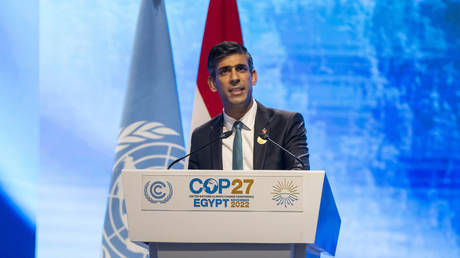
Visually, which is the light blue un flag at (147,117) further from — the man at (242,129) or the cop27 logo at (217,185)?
the cop27 logo at (217,185)

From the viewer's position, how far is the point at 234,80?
7.84 ft

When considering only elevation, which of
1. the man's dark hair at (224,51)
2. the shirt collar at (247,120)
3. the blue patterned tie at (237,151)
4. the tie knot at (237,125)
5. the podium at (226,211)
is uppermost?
the man's dark hair at (224,51)

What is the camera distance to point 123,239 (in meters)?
3.96

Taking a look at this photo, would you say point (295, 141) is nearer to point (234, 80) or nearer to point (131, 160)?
point (234, 80)

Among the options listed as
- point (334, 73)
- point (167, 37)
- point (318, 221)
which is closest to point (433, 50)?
point (334, 73)

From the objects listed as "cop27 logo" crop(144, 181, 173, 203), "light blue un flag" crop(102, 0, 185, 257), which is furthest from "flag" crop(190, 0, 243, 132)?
"cop27 logo" crop(144, 181, 173, 203)

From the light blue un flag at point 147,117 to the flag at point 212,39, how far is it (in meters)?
0.20

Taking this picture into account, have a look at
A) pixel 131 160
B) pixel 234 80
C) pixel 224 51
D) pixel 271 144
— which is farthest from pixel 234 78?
pixel 131 160

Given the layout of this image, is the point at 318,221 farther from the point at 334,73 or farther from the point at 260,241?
the point at 334,73

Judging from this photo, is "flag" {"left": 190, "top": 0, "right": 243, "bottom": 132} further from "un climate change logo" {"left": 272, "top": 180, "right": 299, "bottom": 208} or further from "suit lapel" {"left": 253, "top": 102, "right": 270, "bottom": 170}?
"un climate change logo" {"left": 272, "top": 180, "right": 299, "bottom": 208}

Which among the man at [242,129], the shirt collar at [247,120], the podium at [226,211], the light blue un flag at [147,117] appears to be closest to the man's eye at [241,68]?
the man at [242,129]

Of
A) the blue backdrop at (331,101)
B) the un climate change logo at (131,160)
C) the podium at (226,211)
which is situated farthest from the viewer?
the blue backdrop at (331,101)

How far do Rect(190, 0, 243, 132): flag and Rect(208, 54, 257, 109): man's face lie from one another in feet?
5.69

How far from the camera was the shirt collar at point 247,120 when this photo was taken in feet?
7.67
